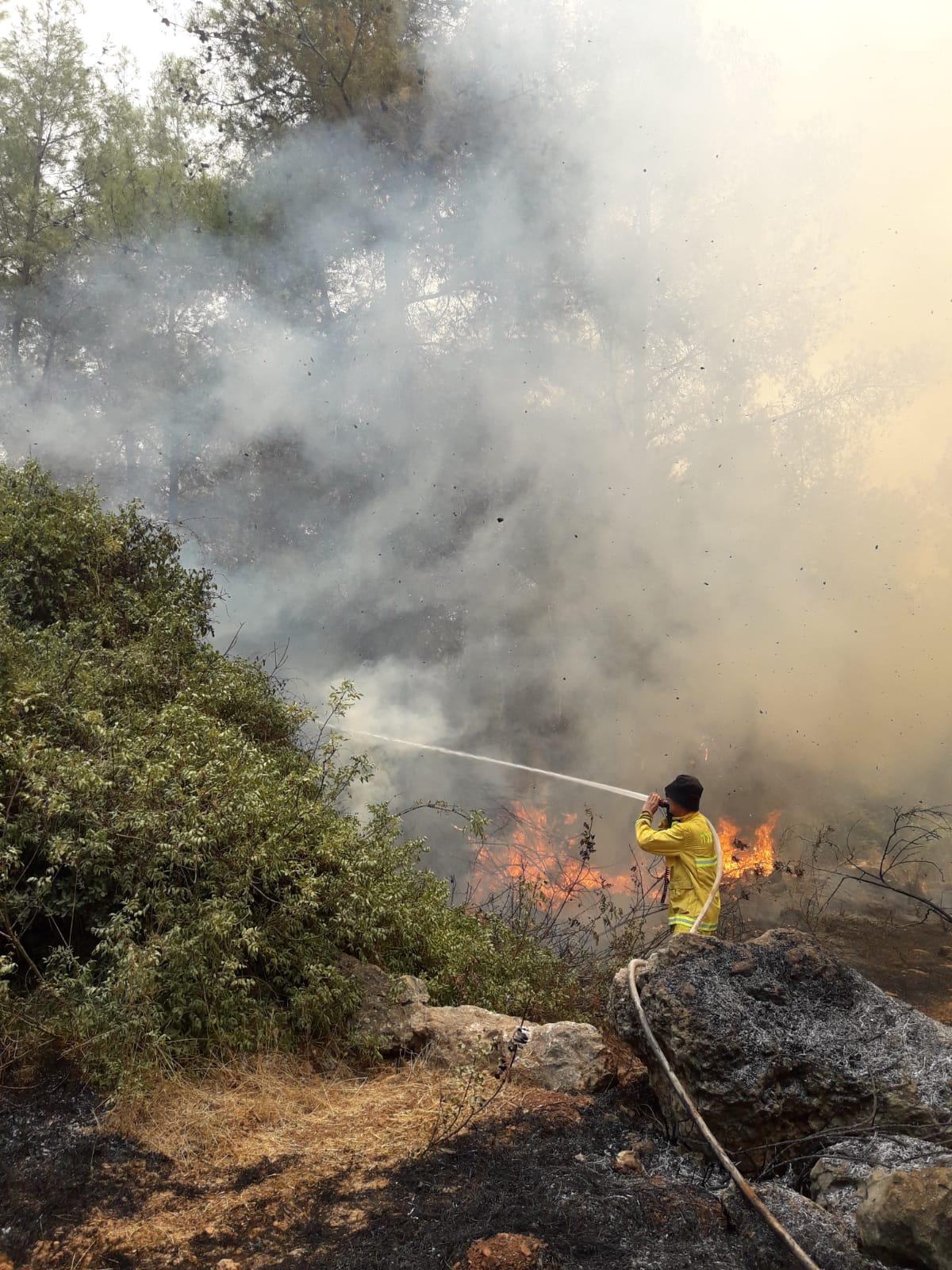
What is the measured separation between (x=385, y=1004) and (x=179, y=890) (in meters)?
1.15

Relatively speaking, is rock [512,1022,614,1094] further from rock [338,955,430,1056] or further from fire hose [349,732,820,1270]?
rock [338,955,430,1056]

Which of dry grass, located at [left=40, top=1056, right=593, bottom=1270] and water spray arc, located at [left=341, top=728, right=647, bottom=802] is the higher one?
water spray arc, located at [left=341, top=728, right=647, bottom=802]

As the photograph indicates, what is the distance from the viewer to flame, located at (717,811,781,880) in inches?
355

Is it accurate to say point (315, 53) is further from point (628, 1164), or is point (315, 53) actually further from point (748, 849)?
point (628, 1164)

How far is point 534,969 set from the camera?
551cm

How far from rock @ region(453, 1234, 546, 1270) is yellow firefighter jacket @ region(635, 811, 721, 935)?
7.66ft

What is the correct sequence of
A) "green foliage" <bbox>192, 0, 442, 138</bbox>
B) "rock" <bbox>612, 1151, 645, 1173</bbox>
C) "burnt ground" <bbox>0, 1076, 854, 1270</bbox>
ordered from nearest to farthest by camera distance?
"burnt ground" <bbox>0, 1076, 854, 1270</bbox>, "rock" <bbox>612, 1151, 645, 1173</bbox>, "green foliage" <bbox>192, 0, 442, 138</bbox>

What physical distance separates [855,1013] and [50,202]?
1582 cm

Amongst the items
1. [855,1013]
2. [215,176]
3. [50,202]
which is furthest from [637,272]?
[855,1013]

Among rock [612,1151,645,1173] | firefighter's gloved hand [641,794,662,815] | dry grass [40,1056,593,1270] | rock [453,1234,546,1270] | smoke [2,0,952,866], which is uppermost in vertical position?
smoke [2,0,952,866]

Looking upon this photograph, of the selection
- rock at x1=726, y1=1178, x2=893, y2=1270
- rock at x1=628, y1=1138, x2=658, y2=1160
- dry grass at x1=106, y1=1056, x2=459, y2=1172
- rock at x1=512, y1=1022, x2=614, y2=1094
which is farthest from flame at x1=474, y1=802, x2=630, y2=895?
rock at x1=726, y1=1178, x2=893, y2=1270

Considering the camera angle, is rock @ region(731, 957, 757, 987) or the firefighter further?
the firefighter

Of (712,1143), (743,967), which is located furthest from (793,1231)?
(743,967)

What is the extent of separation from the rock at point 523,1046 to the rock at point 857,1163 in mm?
999
